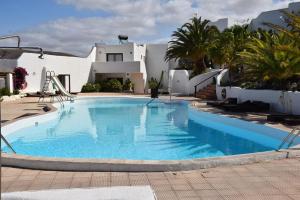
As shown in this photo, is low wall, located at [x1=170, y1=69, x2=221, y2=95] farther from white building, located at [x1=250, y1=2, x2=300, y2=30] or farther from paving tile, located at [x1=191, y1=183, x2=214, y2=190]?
paving tile, located at [x1=191, y1=183, x2=214, y2=190]

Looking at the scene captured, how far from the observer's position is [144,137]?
44.4ft

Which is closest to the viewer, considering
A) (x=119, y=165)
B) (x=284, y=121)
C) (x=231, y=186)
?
(x=231, y=186)

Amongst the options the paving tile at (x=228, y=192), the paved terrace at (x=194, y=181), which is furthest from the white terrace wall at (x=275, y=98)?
the paving tile at (x=228, y=192)

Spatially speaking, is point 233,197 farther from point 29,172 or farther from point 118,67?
point 118,67

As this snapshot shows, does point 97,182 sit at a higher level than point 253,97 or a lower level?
lower

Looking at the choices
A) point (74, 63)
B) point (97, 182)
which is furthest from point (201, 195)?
point (74, 63)

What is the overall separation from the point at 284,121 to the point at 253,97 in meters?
5.94

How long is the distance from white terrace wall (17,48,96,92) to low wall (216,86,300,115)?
661 inches

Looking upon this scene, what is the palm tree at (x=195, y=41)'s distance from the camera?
3116 cm

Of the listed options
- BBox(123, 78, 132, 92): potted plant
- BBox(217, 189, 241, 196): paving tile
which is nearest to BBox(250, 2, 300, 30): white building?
BBox(123, 78, 132, 92): potted plant

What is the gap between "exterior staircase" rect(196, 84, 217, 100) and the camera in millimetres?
26028

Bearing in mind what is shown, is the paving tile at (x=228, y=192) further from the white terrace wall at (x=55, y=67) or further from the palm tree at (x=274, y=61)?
the white terrace wall at (x=55, y=67)

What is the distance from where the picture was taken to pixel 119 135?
14.0m

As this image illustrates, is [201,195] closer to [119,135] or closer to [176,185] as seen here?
[176,185]
